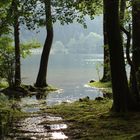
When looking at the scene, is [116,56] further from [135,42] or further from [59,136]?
[59,136]

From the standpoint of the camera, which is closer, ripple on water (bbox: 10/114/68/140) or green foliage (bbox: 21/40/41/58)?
ripple on water (bbox: 10/114/68/140)

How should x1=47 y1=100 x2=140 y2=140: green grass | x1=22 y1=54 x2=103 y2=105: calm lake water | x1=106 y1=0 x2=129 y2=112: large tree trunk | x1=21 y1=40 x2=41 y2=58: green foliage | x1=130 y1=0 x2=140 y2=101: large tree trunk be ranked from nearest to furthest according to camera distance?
x1=47 y1=100 x2=140 y2=140: green grass
x1=106 y1=0 x2=129 y2=112: large tree trunk
x1=130 y1=0 x2=140 y2=101: large tree trunk
x1=22 y1=54 x2=103 y2=105: calm lake water
x1=21 y1=40 x2=41 y2=58: green foliage

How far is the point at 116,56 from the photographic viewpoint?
13930 mm

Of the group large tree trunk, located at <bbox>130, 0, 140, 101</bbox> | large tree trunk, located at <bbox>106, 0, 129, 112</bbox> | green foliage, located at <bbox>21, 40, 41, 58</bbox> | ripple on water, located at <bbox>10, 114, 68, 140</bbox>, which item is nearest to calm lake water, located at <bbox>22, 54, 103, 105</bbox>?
green foliage, located at <bbox>21, 40, 41, 58</bbox>

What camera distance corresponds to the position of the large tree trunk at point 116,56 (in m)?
13.8

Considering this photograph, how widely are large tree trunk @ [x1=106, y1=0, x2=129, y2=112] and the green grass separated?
0.60 meters

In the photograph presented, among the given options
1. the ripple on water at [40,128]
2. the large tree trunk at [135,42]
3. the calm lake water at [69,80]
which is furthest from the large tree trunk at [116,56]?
the calm lake water at [69,80]

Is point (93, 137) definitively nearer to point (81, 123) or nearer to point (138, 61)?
point (81, 123)

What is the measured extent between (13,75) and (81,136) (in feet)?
52.4

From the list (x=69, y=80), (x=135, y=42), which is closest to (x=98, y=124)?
(x=135, y=42)

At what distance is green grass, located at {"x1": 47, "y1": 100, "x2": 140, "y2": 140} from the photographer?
11.1 metres

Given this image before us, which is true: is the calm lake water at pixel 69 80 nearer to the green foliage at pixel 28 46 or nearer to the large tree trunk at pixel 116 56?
the green foliage at pixel 28 46

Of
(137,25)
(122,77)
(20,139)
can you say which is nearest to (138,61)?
(137,25)

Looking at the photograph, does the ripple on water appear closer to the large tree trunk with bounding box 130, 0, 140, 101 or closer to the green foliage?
the large tree trunk with bounding box 130, 0, 140, 101
